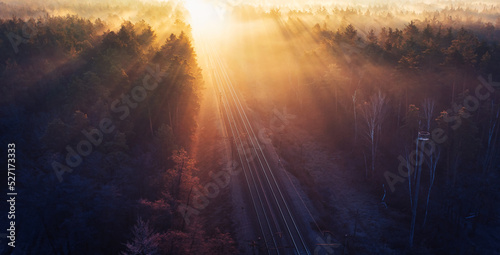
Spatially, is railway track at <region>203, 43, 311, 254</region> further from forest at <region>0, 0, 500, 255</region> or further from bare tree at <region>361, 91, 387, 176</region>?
bare tree at <region>361, 91, 387, 176</region>

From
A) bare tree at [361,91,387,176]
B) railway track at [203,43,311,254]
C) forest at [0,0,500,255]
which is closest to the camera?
railway track at [203,43,311,254]

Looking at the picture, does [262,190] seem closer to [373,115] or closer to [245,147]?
[245,147]

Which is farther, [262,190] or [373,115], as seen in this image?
[373,115]

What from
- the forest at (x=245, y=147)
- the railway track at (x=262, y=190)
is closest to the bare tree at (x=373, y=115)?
the forest at (x=245, y=147)

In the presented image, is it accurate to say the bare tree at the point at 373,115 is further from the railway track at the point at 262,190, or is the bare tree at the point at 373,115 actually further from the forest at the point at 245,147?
the railway track at the point at 262,190

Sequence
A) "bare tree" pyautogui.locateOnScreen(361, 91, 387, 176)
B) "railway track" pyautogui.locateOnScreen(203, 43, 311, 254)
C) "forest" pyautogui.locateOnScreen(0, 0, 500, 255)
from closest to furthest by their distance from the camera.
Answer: "railway track" pyautogui.locateOnScreen(203, 43, 311, 254), "forest" pyautogui.locateOnScreen(0, 0, 500, 255), "bare tree" pyautogui.locateOnScreen(361, 91, 387, 176)

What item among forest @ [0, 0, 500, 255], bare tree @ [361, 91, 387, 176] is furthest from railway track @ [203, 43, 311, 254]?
bare tree @ [361, 91, 387, 176]

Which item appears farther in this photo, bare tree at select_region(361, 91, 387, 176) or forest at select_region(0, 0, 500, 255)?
bare tree at select_region(361, 91, 387, 176)

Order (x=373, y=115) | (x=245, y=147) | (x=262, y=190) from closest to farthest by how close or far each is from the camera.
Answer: (x=262, y=190)
(x=373, y=115)
(x=245, y=147)

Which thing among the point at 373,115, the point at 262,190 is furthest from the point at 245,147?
the point at 373,115
